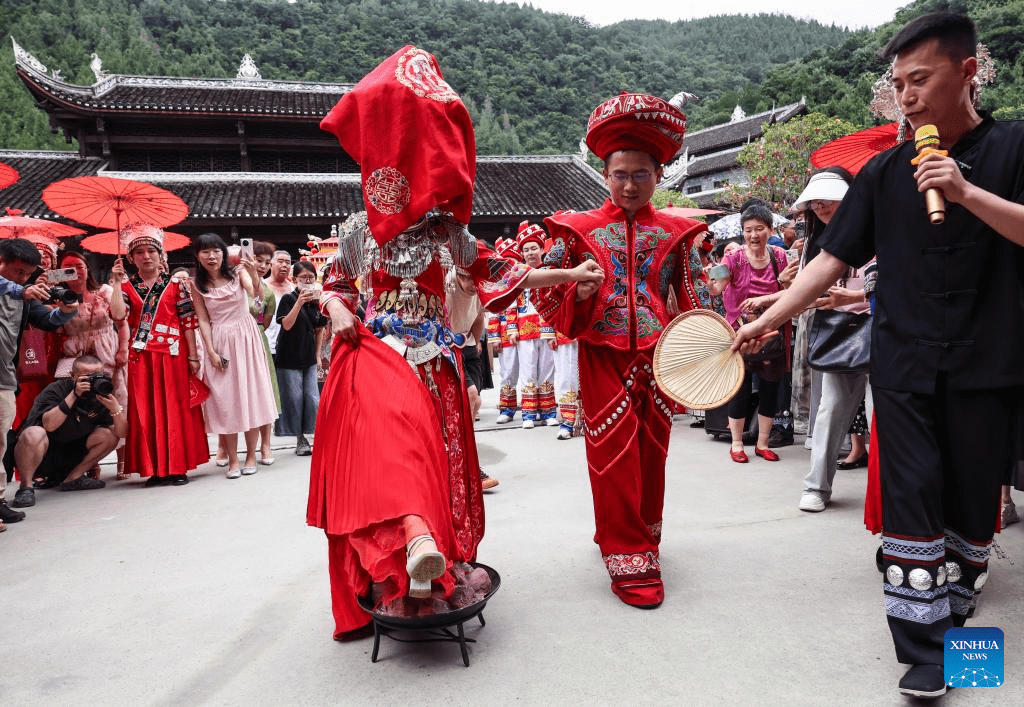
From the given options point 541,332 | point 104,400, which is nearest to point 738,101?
point 541,332

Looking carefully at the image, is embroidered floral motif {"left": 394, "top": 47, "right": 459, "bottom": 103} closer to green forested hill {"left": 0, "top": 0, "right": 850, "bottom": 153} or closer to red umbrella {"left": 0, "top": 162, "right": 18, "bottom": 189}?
red umbrella {"left": 0, "top": 162, "right": 18, "bottom": 189}

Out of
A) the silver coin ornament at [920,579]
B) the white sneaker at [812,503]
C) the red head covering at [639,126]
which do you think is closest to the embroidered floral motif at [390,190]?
the red head covering at [639,126]

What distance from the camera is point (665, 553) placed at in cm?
339

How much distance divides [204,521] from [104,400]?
161cm

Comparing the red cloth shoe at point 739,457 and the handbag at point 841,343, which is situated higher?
the handbag at point 841,343

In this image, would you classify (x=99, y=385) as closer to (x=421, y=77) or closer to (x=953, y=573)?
(x=421, y=77)

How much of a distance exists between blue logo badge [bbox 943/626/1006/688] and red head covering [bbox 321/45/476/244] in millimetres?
2079

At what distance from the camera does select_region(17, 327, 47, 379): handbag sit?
5.10m

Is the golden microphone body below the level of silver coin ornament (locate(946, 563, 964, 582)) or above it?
above

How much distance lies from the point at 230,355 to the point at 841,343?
4.55 meters

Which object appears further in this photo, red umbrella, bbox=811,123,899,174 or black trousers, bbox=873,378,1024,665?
red umbrella, bbox=811,123,899,174

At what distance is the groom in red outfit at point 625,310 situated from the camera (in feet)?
9.39

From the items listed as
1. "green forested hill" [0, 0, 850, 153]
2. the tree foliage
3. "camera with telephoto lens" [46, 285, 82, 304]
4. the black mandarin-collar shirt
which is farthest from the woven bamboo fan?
"green forested hill" [0, 0, 850, 153]

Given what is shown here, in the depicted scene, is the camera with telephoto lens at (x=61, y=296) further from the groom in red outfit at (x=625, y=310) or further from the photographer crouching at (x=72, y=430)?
the groom in red outfit at (x=625, y=310)
